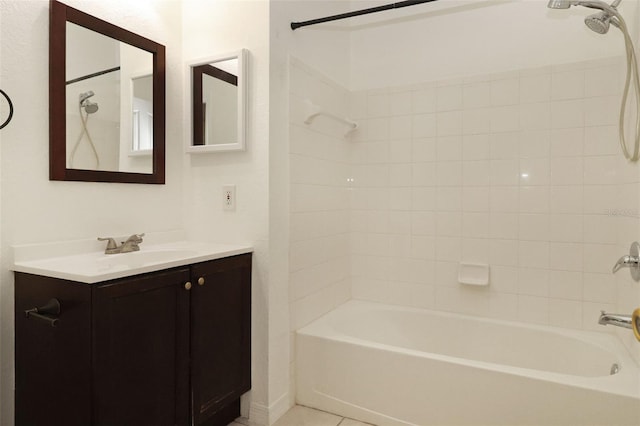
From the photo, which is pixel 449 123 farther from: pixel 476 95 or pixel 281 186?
pixel 281 186

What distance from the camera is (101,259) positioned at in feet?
5.24

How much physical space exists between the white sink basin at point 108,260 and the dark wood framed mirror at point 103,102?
323mm

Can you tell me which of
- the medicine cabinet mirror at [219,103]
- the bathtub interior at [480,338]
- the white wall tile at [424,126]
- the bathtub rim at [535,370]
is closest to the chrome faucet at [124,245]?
the medicine cabinet mirror at [219,103]

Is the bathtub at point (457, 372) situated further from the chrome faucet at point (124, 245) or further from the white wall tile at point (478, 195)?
the chrome faucet at point (124, 245)

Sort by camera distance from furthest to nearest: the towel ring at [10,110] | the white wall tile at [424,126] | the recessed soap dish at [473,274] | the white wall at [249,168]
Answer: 1. the white wall tile at [424,126]
2. the recessed soap dish at [473,274]
3. the white wall at [249,168]
4. the towel ring at [10,110]

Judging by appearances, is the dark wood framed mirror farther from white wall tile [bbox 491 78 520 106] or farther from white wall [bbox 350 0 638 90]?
white wall tile [bbox 491 78 520 106]

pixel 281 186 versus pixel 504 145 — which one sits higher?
pixel 504 145

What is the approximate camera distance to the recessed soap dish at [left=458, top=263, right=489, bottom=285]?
2.35m

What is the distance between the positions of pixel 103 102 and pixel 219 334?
116 cm

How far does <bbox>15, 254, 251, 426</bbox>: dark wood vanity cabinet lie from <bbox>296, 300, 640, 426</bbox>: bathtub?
1.93 feet

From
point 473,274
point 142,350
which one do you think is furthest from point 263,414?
point 473,274

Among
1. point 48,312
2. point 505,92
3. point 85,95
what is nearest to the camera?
point 48,312

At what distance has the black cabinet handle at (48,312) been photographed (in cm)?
133

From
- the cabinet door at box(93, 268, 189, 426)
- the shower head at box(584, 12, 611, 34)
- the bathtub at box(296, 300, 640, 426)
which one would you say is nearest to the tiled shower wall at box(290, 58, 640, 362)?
the bathtub at box(296, 300, 640, 426)
